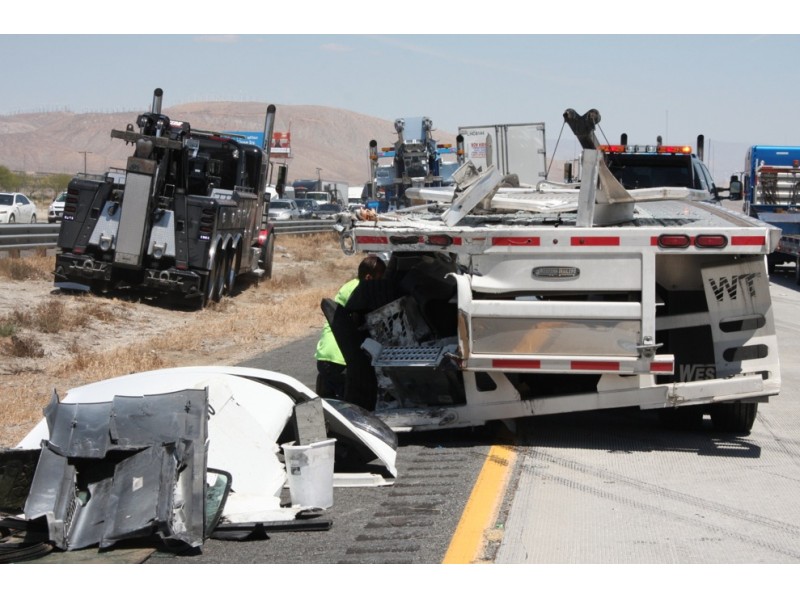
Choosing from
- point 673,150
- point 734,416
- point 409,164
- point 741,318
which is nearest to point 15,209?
point 409,164

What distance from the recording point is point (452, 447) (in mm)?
8539

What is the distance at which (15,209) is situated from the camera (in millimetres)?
38469

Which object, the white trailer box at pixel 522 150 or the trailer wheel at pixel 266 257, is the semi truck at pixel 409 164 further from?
the white trailer box at pixel 522 150

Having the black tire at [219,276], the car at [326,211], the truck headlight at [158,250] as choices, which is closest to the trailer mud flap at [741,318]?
the truck headlight at [158,250]

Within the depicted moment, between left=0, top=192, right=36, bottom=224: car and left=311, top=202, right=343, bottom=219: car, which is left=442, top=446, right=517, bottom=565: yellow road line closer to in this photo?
left=0, top=192, right=36, bottom=224: car

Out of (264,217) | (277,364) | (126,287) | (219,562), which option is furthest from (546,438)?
(264,217)

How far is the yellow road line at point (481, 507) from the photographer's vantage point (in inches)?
222

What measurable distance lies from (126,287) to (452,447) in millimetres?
12758

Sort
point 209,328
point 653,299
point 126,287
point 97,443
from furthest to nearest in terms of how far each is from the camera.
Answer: point 126,287
point 209,328
point 653,299
point 97,443

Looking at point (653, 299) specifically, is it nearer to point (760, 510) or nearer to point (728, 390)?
point (728, 390)

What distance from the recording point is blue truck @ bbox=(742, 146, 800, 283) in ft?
97.9

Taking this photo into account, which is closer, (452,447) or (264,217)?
(452,447)

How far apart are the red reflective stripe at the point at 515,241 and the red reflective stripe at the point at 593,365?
898 mm

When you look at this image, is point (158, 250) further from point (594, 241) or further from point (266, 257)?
point (594, 241)
